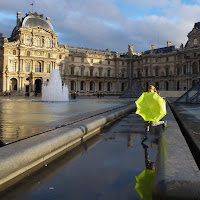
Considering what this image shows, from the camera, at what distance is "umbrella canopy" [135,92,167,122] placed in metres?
5.56

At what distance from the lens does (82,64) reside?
65.8 metres

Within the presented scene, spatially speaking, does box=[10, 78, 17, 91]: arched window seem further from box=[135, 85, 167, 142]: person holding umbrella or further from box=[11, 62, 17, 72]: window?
box=[135, 85, 167, 142]: person holding umbrella

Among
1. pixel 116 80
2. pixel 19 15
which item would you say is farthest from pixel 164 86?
pixel 19 15

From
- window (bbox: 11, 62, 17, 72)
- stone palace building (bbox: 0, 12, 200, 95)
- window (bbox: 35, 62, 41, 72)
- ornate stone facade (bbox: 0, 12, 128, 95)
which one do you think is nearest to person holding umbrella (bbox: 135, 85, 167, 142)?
ornate stone facade (bbox: 0, 12, 128, 95)

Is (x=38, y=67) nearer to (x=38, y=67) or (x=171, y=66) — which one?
(x=38, y=67)

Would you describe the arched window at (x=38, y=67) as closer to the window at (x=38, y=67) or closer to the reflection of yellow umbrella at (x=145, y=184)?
the window at (x=38, y=67)

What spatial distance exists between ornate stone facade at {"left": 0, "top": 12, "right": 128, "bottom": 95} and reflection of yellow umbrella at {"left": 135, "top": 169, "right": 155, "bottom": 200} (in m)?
51.8

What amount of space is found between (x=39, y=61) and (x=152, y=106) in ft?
179

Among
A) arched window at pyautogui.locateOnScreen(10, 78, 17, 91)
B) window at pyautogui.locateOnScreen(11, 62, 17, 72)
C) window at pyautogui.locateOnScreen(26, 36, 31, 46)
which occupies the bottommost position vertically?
arched window at pyautogui.locateOnScreen(10, 78, 17, 91)

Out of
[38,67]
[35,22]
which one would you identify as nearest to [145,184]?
[38,67]

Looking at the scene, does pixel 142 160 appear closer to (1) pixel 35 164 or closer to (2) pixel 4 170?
(1) pixel 35 164

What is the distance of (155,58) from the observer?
67.3 metres

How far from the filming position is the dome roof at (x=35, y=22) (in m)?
55.8

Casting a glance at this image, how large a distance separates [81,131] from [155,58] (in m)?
65.6
